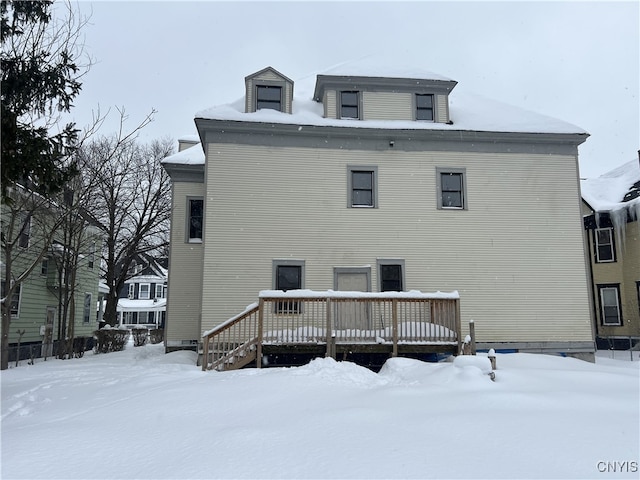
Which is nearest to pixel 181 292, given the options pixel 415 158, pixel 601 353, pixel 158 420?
pixel 415 158

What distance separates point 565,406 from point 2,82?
955 cm

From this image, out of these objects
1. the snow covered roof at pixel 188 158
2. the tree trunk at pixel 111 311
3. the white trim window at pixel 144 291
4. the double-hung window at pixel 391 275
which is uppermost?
the snow covered roof at pixel 188 158

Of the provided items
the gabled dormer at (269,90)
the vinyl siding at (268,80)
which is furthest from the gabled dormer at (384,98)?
the gabled dormer at (269,90)

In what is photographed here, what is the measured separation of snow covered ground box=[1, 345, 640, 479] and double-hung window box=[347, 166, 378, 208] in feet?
21.3

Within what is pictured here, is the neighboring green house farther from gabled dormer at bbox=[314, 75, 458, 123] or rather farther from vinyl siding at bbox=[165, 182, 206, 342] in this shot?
gabled dormer at bbox=[314, 75, 458, 123]

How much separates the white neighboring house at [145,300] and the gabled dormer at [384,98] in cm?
3575

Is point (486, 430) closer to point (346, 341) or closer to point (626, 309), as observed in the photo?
point (346, 341)

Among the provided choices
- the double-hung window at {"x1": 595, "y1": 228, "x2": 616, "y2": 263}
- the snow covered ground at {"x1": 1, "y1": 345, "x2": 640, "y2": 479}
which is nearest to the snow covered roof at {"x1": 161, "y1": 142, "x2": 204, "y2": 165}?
the snow covered ground at {"x1": 1, "y1": 345, "x2": 640, "y2": 479}

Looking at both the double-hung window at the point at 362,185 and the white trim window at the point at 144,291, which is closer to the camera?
the double-hung window at the point at 362,185

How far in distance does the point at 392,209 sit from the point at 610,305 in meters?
13.6

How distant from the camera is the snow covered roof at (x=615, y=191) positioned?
69.9 ft

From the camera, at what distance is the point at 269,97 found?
580 inches

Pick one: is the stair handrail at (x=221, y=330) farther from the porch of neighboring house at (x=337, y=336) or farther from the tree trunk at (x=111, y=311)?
the tree trunk at (x=111, y=311)

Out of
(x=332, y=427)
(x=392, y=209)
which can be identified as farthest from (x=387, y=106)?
(x=332, y=427)
